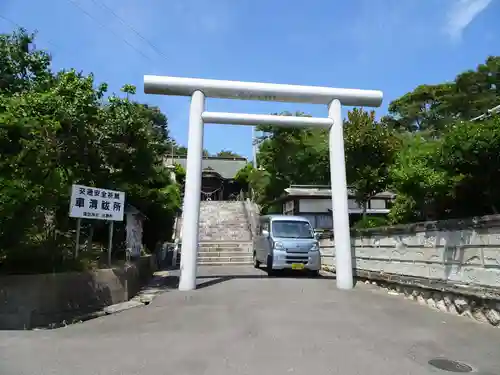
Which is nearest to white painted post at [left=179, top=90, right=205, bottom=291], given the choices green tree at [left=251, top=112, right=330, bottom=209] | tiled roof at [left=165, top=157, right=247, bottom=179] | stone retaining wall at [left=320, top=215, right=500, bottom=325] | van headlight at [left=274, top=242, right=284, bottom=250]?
van headlight at [left=274, top=242, right=284, bottom=250]

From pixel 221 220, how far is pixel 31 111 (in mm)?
19761

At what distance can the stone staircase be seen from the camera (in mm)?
19750

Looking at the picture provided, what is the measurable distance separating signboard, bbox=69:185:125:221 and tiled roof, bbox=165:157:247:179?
35384 millimetres

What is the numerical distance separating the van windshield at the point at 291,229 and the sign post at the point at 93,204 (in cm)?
624

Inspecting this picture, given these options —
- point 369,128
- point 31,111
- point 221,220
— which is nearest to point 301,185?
point 221,220

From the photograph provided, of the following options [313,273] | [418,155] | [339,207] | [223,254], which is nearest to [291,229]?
[313,273]

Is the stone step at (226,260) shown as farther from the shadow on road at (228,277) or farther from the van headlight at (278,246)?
the van headlight at (278,246)

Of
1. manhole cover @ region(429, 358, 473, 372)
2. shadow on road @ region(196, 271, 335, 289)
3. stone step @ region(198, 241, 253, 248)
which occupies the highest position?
stone step @ region(198, 241, 253, 248)

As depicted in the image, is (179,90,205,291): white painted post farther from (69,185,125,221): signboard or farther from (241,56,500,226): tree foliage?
(241,56,500,226): tree foliage

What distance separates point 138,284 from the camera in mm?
11781

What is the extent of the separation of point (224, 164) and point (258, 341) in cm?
4442

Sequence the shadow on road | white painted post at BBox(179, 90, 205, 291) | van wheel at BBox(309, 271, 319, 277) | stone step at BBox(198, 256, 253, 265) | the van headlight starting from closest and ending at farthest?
white painted post at BBox(179, 90, 205, 291) < the shadow on road < the van headlight < van wheel at BBox(309, 271, 319, 277) < stone step at BBox(198, 256, 253, 265)

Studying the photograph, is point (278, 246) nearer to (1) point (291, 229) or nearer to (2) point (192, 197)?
(1) point (291, 229)

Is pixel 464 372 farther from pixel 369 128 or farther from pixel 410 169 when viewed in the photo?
pixel 369 128
